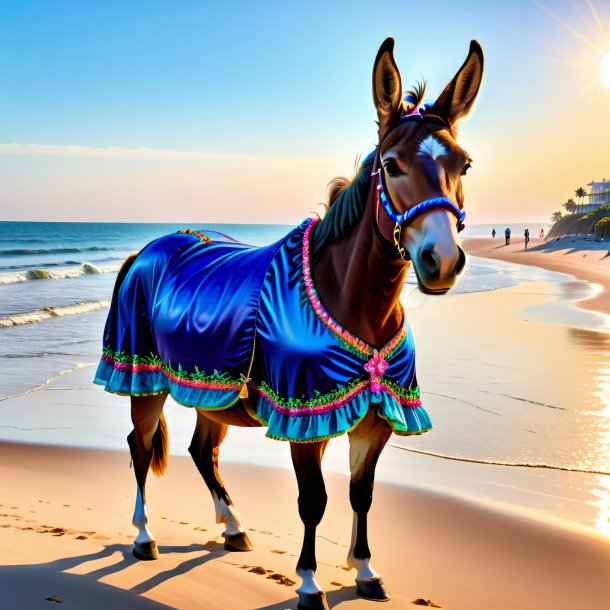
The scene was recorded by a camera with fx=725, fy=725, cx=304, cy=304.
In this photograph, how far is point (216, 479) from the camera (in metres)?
4.16

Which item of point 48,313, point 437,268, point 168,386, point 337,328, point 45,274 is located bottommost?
point 48,313

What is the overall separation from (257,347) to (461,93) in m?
1.35

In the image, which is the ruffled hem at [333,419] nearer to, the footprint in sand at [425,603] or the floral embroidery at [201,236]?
the footprint in sand at [425,603]

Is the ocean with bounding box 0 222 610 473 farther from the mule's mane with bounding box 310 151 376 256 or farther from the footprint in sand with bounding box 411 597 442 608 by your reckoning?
the footprint in sand with bounding box 411 597 442 608

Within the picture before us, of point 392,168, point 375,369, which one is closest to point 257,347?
point 375,369

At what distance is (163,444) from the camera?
4254 millimetres

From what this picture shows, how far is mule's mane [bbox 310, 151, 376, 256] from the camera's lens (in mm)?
2951

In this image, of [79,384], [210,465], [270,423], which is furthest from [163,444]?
[79,384]

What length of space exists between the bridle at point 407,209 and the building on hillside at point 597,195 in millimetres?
107069

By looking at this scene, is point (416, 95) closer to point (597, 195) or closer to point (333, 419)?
point (333, 419)

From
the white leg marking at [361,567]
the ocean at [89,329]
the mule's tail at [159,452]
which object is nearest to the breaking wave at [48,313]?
the ocean at [89,329]

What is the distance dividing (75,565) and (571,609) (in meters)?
2.37

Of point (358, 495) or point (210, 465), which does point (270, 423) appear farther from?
point (210, 465)

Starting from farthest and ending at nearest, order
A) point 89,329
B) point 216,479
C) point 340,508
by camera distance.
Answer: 1. point 89,329
2. point 340,508
3. point 216,479
